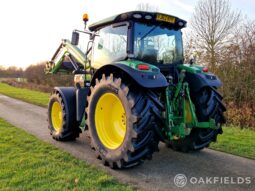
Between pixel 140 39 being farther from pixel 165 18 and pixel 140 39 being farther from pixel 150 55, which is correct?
pixel 165 18

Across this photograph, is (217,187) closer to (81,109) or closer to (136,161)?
(136,161)

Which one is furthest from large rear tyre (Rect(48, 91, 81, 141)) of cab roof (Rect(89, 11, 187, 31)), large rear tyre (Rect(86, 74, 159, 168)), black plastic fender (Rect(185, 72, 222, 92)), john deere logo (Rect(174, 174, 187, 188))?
john deere logo (Rect(174, 174, 187, 188))

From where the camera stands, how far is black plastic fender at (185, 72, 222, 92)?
16.3 ft

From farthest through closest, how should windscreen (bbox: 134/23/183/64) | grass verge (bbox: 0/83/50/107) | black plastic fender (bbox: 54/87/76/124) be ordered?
1. grass verge (bbox: 0/83/50/107)
2. black plastic fender (bbox: 54/87/76/124)
3. windscreen (bbox: 134/23/183/64)

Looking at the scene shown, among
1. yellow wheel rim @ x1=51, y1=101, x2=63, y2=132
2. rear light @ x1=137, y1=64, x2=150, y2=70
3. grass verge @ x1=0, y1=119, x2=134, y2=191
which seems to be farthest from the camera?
yellow wheel rim @ x1=51, y1=101, x2=63, y2=132

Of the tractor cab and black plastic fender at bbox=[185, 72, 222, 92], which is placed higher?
the tractor cab

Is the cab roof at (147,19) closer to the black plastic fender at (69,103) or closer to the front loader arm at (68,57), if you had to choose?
the front loader arm at (68,57)

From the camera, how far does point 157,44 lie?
5.06 m

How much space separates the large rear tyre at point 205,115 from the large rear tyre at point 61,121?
7.51ft

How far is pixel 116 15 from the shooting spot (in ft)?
15.9

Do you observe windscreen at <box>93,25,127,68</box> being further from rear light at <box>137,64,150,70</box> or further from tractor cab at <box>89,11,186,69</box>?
rear light at <box>137,64,150,70</box>

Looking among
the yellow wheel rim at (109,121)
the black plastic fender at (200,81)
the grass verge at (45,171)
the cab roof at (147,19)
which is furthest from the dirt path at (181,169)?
the cab roof at (147,19)

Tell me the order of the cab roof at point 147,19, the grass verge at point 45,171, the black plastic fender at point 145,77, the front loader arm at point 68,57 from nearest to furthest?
the grass verge at point 45,171 → the black plastic fender at point 145,77 → the cab roof at point 147,19 → the front loader arm at point 68,57

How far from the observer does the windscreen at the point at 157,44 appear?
Result: 15.6 ft
